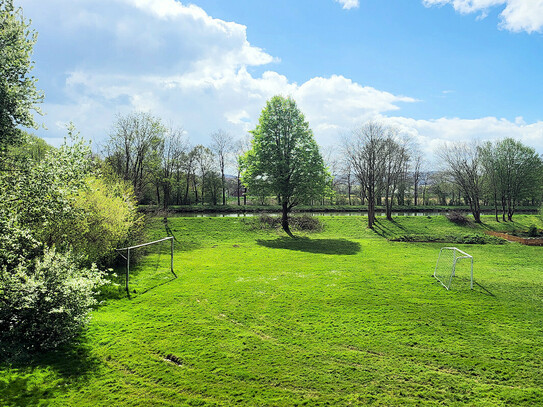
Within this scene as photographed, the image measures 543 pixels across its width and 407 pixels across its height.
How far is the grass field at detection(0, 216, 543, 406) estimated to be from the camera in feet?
21.7

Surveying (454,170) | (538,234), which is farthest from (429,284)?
(454,170)

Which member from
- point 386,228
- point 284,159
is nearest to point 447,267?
point 284,159

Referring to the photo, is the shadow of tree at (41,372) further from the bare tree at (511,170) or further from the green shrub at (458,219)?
the bare tree at (511,170)

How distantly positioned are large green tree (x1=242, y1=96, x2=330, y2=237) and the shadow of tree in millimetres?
24858

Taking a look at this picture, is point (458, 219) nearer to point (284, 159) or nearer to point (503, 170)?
point (503, 170)

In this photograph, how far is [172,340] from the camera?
29.2 ft

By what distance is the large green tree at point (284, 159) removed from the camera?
3191 cm

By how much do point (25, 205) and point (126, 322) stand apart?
195 inches

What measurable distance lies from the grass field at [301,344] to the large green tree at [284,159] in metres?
15.5

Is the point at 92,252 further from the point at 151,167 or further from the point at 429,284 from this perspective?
the point at 151,167

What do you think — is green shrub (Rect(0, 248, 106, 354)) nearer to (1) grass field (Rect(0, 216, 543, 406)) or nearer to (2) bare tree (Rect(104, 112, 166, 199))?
(1) grass field (Rect(0, 216, 543, 406))

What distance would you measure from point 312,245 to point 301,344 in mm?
19112

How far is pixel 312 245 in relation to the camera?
90.5 ft

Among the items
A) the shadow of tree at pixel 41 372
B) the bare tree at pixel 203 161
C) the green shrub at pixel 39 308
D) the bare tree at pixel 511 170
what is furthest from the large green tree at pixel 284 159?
the bare tree at pixel 511 170
